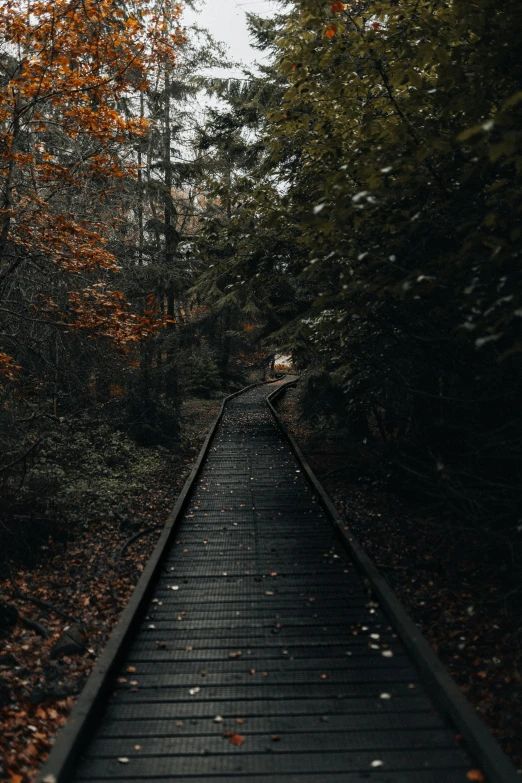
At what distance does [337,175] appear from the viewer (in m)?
4.62

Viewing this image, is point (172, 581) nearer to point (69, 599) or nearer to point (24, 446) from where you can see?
point (69, 599)

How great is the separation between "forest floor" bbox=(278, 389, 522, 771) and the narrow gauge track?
15.2 inches

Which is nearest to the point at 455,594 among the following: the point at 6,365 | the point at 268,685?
the point at 268,685

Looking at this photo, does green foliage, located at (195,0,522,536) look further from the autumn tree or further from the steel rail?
the steel rail

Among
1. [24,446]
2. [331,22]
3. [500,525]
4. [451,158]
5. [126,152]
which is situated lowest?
[500,525]

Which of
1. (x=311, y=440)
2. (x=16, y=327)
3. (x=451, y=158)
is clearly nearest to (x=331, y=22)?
(x=451, y=158)

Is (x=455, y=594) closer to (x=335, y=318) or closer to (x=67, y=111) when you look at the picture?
(x=335, y=318)

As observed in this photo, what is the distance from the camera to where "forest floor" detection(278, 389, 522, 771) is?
4199 mm

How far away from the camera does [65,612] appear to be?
607 centimetres

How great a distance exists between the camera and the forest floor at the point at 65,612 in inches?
156

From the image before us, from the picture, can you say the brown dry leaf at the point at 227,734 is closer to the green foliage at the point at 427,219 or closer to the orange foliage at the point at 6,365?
the green foliage at the point at 427,219

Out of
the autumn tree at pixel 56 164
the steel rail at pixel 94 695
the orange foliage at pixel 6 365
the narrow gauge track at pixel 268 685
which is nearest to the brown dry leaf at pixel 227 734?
the narrow gauge track at pixel 268 685

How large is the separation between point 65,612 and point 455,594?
4.16m

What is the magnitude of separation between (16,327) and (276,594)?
291 inches
